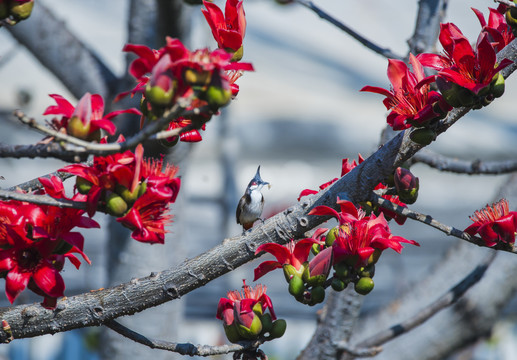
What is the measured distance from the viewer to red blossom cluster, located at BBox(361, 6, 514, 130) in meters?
0.96

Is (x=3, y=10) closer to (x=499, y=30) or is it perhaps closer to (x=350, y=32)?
(x=499, y=30)

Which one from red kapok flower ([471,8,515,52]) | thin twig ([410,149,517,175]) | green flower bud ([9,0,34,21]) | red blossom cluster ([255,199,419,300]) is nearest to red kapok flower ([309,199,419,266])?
red blossom cluster ([255,199,419,300])

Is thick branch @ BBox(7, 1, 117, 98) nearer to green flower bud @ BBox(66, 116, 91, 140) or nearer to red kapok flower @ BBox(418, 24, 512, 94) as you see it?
green flower bud @ BBox(66, 116, 91, 140)

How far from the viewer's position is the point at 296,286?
1098mm

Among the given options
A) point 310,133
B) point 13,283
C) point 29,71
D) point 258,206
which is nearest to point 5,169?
point 29,71

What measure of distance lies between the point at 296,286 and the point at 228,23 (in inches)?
19.1

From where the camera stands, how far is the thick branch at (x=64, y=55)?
2.51m

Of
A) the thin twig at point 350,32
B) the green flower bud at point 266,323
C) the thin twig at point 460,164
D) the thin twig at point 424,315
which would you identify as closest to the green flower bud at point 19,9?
the green flower bud at point 266,323

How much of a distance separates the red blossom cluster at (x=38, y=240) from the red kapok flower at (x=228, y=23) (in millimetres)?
356

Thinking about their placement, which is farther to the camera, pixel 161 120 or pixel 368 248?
pixel 368 248

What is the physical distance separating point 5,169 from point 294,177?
4000 millimetres

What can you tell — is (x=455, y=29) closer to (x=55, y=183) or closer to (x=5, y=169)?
(x=55, y=183)

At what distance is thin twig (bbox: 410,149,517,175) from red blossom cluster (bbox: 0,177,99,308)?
4.03 feet

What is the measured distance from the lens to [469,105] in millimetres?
962
